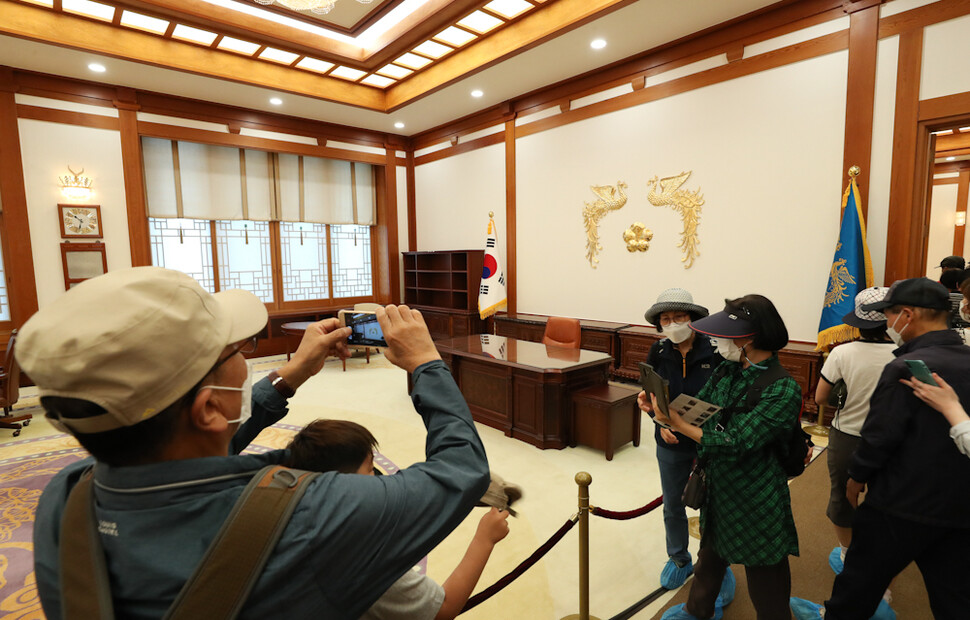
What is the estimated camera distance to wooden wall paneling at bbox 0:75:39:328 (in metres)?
5.85

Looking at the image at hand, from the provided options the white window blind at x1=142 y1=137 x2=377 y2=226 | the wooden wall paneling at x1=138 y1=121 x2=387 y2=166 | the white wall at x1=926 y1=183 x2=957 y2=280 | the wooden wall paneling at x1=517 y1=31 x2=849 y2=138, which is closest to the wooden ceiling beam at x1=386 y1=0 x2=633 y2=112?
the wooden wall paneling at x1=517 y1=31 x2=849 y2=138

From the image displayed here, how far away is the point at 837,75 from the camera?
4.41m

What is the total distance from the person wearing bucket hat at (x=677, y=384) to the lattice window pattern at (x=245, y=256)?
6.96m

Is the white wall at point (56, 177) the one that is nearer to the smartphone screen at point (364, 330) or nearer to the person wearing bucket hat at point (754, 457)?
the smartphone screen at point (364, 330)

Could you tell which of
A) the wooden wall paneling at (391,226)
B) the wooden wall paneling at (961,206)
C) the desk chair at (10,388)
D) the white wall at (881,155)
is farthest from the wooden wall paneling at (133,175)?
the wooden wall paneling at (961,206)

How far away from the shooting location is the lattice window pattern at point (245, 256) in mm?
7879

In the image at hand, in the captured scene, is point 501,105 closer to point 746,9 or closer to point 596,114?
point 596,114

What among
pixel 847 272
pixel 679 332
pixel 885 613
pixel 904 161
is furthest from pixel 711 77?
pixel 885 613

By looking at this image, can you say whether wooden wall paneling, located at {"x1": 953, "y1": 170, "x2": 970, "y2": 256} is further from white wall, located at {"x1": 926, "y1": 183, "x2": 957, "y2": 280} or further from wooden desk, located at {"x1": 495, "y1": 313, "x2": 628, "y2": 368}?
wooden desk, located at {"x1": 495, "y1": 313, "x2": 628, "y2": 368}

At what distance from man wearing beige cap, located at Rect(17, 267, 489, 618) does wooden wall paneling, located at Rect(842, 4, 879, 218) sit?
17.0 feet

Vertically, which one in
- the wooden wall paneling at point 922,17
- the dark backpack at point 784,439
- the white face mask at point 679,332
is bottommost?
the dark backpack at point 784,439

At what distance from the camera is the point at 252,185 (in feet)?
26.3

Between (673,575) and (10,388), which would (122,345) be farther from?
(10,388)

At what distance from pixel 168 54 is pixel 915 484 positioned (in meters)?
7.74
